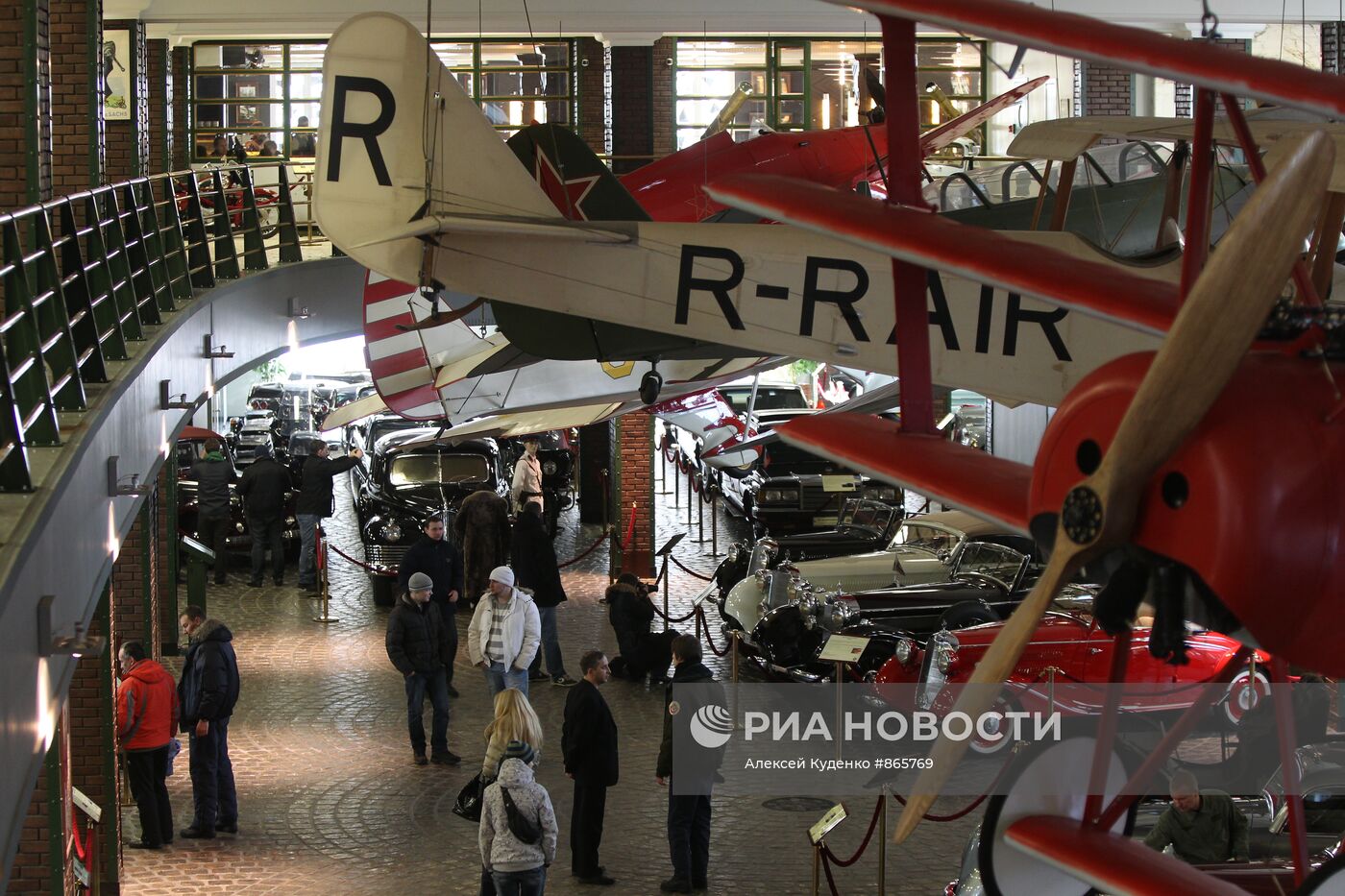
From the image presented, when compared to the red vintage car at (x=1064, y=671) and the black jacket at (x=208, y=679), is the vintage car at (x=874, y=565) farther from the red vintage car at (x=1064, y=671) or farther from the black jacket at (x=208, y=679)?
the black jacket at (x=208, y=679)

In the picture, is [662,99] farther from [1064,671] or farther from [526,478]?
[1064,671]

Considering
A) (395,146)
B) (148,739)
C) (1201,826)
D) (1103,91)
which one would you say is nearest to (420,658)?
(148,739)

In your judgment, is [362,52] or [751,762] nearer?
[362,52]

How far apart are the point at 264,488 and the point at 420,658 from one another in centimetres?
692

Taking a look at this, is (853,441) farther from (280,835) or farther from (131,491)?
(280,835)

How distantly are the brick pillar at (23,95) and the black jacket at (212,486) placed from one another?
28.3 feet

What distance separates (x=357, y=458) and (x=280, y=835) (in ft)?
30.4

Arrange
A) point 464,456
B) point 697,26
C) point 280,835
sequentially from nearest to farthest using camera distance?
point 280,835
point 464,456
point 697,26

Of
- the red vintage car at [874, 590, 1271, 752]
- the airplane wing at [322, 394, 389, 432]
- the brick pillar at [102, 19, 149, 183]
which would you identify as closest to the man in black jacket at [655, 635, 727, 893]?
the red vintage car at [874, 590, 1271, 752]

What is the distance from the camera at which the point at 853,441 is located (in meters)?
4.45

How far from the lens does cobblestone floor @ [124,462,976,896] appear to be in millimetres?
9414

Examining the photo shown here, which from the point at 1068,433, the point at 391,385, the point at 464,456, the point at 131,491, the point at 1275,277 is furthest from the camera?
the point at 464,456

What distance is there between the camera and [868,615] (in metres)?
12.9

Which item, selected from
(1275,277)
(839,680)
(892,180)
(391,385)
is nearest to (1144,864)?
(1275,277)
